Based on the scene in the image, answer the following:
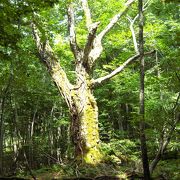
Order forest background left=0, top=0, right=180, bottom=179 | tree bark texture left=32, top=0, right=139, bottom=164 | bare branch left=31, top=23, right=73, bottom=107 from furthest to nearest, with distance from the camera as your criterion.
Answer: bare branch left=31, top=23, right=73, bottom=107, tree bark texture left=32, top=0, right=139, bottom=164, forest background left=0, top=0, right=180, bottom=179

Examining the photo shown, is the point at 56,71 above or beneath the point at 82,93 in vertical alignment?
above

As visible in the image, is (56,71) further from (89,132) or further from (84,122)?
(89,132)

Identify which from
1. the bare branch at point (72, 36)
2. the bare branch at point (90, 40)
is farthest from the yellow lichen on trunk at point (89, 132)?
the bare branch at point (72, 36)

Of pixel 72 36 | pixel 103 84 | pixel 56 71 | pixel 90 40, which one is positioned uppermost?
pixel 72 36

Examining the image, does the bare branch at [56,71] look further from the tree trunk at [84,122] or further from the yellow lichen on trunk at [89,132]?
the yellow lichen on trunk at [89,132]

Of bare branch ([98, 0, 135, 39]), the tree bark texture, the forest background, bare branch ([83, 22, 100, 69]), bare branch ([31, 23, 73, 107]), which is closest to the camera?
the forest background

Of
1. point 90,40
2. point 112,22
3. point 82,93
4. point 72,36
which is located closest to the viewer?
point 90,40

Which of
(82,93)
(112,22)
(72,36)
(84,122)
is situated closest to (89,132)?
(84,122)

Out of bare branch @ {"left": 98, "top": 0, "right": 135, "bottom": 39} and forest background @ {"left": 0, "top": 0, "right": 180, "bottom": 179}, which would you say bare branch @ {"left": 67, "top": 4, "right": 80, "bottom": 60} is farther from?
bare branch @ {"left": 98, "top": 0, "right": 135, "bottom": 39}

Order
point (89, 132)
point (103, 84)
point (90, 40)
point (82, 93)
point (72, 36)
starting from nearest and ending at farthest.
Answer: point (89, 132) < point (90, 40) < point (82, 93) < point (72, 36) < point (103, 84)

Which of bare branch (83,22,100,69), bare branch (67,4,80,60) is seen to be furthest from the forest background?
bare branch (83,22,100,69)

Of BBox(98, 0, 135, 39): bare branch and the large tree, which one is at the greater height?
BBox(98, 0, 135, 39): bare branch

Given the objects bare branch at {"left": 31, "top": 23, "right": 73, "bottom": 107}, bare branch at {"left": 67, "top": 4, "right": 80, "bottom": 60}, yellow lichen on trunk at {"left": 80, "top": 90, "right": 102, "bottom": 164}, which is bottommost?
yellow lichen on trunk at {"left": 80, "top": 90, "right": 102, "bottom": 164}

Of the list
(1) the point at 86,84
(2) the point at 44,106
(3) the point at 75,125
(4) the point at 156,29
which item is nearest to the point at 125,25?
(4) the point at 156,29
